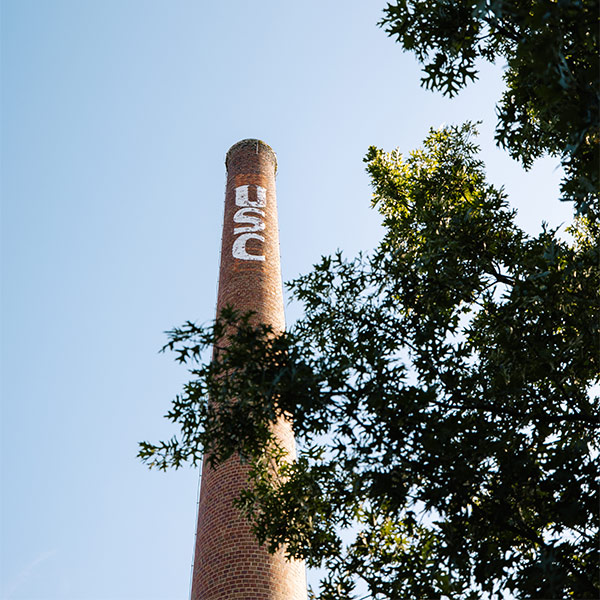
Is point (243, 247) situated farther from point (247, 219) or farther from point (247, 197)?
point (247, 197)

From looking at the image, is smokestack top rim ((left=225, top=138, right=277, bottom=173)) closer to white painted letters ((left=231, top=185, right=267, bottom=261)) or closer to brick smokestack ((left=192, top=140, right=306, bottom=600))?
brick smokestack ((left=192, top=140, right=306, bottom=600))

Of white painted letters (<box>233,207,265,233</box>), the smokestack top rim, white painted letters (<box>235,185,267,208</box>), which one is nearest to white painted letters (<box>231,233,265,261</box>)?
white painted letters (<box>233,207,265,233</box>)

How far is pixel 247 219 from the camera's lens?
16688 millimetres

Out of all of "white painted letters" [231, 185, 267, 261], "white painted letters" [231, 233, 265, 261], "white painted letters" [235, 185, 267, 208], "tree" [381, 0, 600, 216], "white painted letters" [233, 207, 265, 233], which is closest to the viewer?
"tree" [381, 0, 600, 216]

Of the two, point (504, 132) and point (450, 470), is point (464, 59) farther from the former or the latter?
point (450, 470)

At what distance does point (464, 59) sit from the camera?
6516 millimetres

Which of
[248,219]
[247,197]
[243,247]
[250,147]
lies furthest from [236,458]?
[250,147]

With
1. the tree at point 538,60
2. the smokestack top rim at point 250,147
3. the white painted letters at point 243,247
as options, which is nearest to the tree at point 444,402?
the tree at point 538,60

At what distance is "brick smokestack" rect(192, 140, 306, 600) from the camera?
10445 mm

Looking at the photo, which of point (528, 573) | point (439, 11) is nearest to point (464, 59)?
point (439, 11)

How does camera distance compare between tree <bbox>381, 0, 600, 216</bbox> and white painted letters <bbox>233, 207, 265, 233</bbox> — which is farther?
white painted letters <bbox>233, 207, 265, 233</bbox>

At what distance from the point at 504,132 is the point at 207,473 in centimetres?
800

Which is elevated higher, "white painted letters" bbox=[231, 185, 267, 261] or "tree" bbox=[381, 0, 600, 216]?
"white painted letters" bbox=[231, 185, 267, 261]

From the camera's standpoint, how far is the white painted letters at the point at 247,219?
15.7 meters
